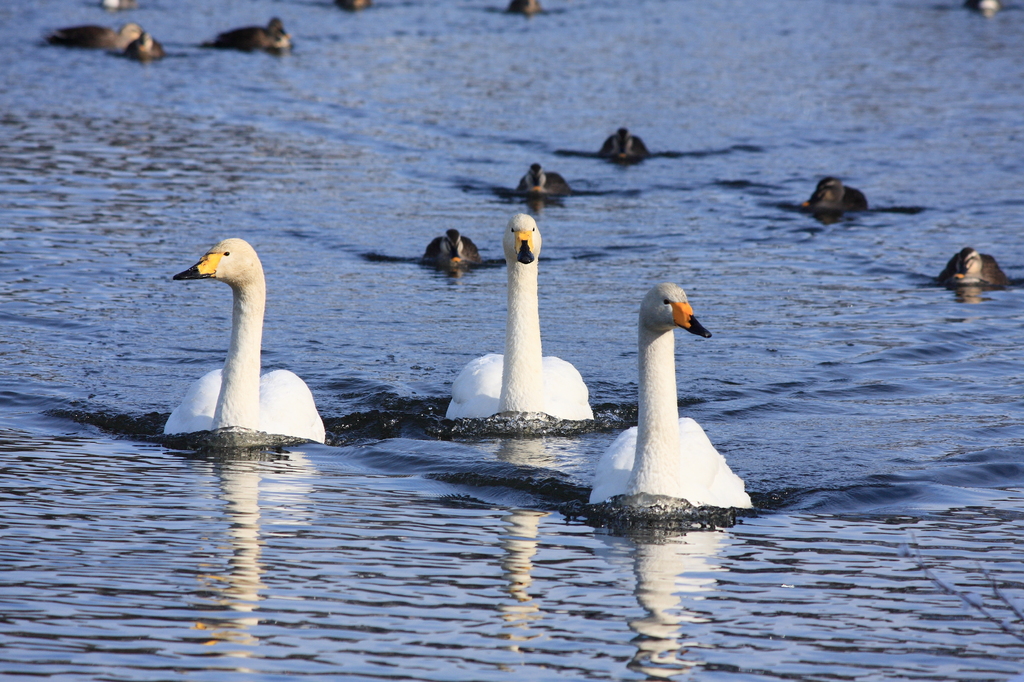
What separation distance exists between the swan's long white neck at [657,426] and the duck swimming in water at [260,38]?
26.2 metres

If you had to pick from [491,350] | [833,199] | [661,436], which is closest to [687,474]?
[661,436]

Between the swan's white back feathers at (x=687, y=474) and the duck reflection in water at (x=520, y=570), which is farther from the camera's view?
the swan's white back feathers at (x=687, y=474)

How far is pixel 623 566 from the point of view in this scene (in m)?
7.35

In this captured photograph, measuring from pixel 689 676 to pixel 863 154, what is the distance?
775 inches

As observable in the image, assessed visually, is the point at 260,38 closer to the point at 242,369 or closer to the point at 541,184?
the point at 541,184

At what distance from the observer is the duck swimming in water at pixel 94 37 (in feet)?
107

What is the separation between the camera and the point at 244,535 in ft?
→ 24.7

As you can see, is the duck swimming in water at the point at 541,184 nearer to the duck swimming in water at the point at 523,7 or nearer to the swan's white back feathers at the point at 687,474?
the swan's white back feathers at the point at 687,474

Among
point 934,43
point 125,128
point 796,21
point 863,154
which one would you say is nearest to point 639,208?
point 863,154

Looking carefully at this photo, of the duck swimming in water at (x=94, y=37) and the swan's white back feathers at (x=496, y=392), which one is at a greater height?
the duck swimming in water at (x=94, y=37)

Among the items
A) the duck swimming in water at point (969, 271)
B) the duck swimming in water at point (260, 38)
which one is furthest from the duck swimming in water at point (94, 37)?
the duck swimming in water at point (969, 271)

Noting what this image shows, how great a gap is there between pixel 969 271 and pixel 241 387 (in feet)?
30.9

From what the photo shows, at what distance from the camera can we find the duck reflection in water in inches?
250

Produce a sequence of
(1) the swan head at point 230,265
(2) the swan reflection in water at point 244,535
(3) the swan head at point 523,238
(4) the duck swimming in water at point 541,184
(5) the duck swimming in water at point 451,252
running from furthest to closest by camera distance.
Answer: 1. (4) the duck swimming in water at point 541,184
2. (5) the duck swimming in water at point 451,252
3. (3) the swan head at point 523,238
4. (1) the swan head at point 230,265
5. (2) the swan reflection in water at point 244,535
